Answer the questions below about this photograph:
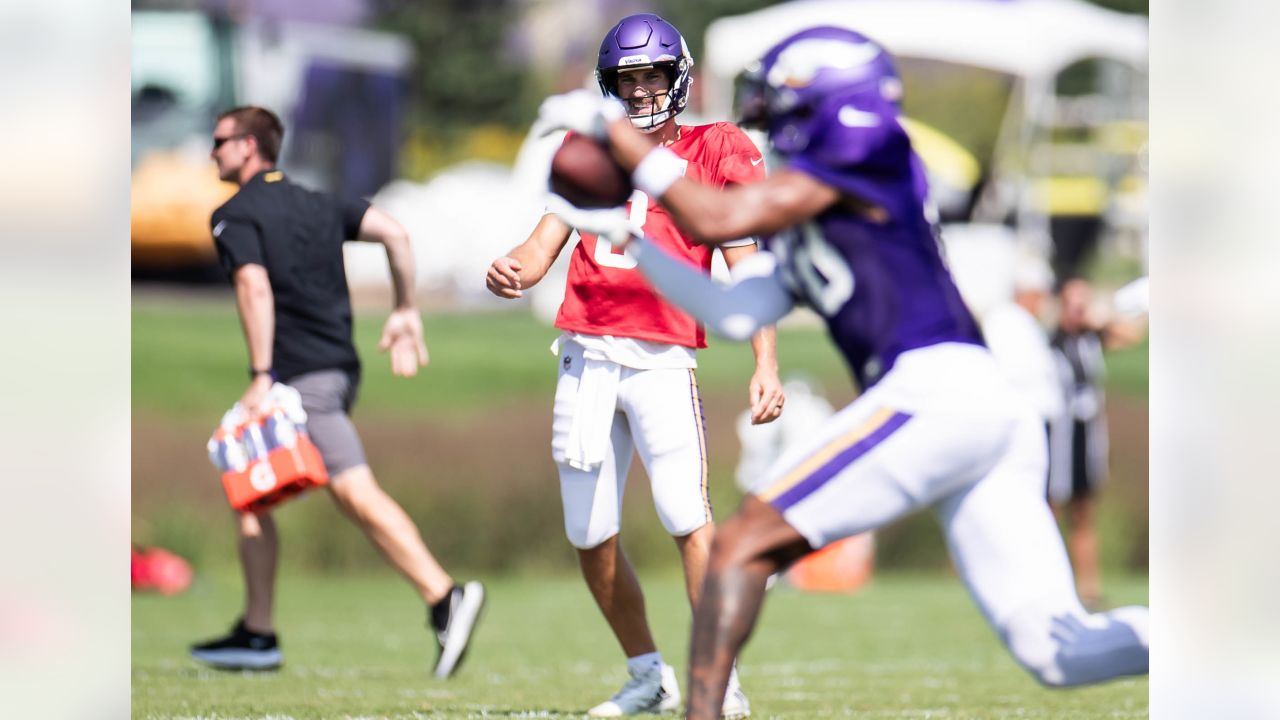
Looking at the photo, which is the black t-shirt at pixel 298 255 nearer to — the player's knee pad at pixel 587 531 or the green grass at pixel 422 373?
the player's knee pad at pixel 587 531

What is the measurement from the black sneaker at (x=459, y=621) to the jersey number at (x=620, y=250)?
1619 mm

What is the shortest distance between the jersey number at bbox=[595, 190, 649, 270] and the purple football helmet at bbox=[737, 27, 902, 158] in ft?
4.12

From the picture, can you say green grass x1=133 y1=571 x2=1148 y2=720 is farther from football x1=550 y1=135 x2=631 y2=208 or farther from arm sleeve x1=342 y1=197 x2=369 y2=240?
football x1=550 y1=135 x2=631 y2=208

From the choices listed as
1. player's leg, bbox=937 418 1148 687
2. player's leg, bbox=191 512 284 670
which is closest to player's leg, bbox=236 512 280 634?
player's leg, bbox=191 512 284 670

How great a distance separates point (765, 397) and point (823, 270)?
1.14 m

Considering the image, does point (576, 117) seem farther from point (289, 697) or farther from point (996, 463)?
point (289, 697)

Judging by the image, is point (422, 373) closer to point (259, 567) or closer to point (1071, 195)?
point (1071, 195)

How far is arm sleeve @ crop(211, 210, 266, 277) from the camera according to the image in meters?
6.34

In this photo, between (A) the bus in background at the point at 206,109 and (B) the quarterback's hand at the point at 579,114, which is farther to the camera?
(A) the bus in background at the point at 206,109

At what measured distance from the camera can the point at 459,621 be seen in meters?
6.29

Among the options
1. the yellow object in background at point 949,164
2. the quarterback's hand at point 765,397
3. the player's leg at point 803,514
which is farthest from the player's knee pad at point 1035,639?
the yellow object in background at point 949,164

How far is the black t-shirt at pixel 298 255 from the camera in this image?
21.1 ft

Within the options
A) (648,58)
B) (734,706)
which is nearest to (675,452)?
(734,706)
